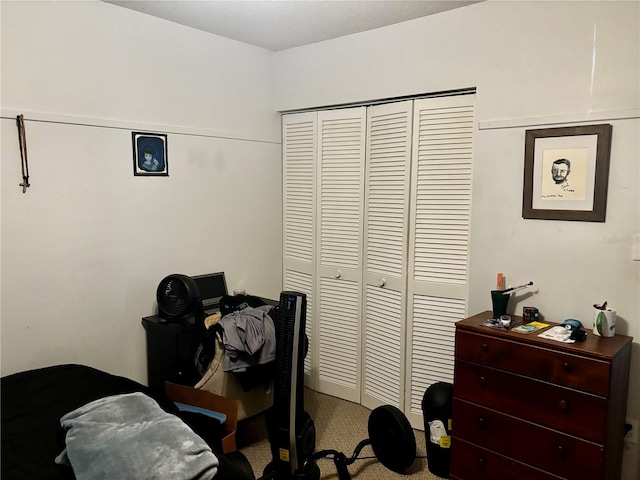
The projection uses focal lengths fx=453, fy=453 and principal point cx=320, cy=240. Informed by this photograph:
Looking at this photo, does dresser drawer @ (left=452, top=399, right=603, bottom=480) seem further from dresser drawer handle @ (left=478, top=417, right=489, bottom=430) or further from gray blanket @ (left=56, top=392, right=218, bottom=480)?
gray blanket @ (left=56, top=392, right=218, bottom=480)

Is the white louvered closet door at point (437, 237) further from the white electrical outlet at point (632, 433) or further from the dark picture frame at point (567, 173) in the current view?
the white electrical outlet at point (632, 433)

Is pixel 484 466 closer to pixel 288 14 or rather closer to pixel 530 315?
pixel 530 315

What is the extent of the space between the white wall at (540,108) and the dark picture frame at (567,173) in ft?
0.13

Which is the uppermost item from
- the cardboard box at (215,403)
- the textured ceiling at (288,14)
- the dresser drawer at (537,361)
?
the textured ceiling at (288,14)

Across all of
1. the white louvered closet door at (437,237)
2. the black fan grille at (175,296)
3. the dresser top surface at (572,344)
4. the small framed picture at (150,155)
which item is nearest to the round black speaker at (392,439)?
the white louvered closet door at (437,237)

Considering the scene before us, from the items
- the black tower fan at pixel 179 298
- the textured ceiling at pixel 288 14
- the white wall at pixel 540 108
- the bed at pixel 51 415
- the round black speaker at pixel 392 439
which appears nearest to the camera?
the bed at pixel 51 415

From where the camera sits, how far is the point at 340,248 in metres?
3.31

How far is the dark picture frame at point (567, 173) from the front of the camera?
2155 millimetres

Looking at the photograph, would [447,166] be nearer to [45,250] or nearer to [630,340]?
[630,340]

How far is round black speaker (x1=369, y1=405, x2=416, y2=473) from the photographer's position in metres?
2.41

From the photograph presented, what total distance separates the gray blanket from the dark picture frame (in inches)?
76.9

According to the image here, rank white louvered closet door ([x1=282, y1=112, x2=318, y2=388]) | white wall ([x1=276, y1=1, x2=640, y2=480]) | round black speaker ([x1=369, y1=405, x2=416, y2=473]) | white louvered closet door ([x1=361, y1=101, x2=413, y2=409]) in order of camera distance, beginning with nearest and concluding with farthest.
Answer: white wall ([x1=276, y1=1, x2=640, y2=480])
round black speaker ([x1=369, y1=405, x2=416, y2=473])
white louvered closet door ([x1=361, y1=101, x2=413, y2=409])
white louvered closet door ([x1=282, y1=112, x2=318, y2=388])

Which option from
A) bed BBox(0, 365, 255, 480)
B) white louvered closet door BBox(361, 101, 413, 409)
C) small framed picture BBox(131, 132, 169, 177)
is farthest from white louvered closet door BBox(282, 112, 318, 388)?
bed BBox(0, 365, 255, 480)

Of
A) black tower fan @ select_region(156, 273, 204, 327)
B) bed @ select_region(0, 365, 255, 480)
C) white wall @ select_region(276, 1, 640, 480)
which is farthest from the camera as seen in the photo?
black tower fan @ select_region(156, 273, 204, 327)
